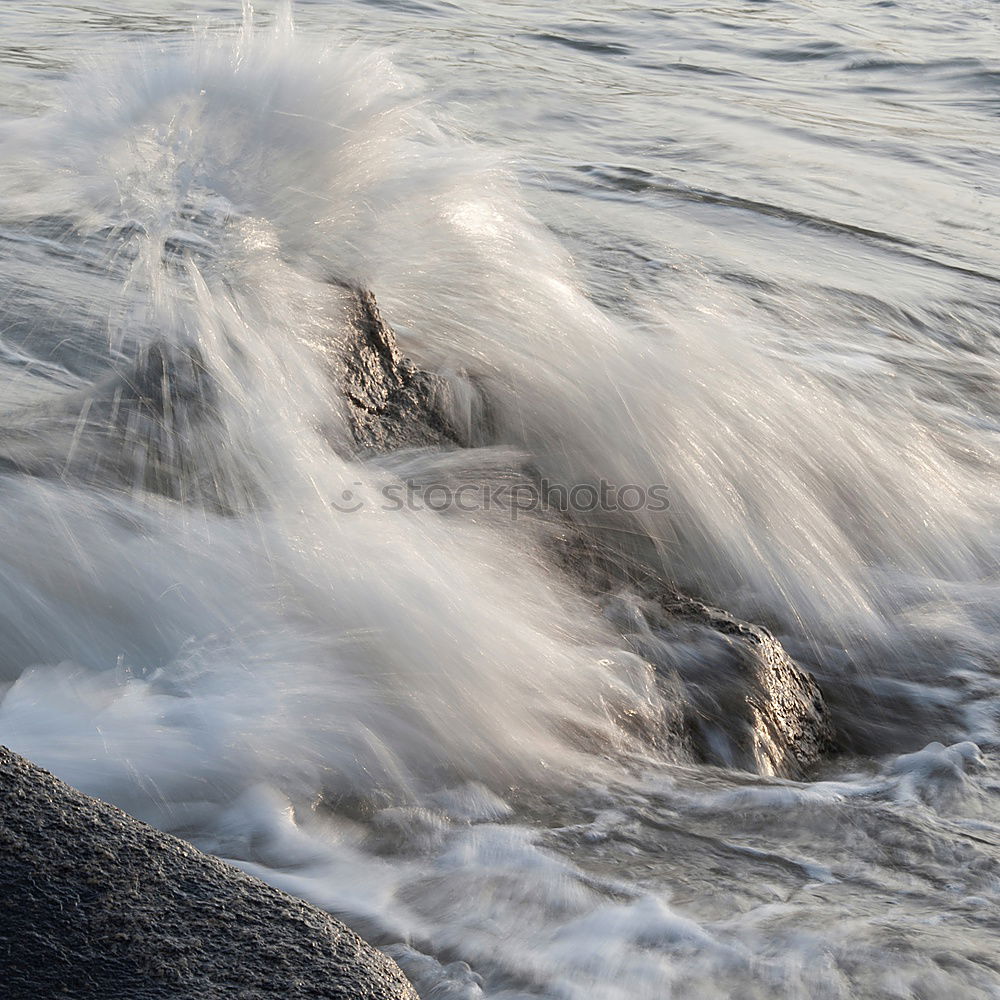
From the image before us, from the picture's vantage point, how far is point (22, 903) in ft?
4.15

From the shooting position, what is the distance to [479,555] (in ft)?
8.91

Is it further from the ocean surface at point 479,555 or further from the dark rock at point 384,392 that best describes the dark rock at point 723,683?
the dark rock at point 384,392

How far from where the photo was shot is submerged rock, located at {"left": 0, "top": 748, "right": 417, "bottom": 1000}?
1.23 meters

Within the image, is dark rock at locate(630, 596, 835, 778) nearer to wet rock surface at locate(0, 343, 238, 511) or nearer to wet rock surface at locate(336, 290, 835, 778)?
wet rock surface at locate(336, 290, 835, 778)

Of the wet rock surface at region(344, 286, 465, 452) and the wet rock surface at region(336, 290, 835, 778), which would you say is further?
the wet rock surface at region(344, 286, 465, 452)

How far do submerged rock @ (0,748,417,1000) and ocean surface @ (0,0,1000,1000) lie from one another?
0.39 meters

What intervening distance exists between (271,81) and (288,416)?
1.39 metres

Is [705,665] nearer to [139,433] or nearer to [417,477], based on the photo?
[417,477]

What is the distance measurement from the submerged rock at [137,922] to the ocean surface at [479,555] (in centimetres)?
39

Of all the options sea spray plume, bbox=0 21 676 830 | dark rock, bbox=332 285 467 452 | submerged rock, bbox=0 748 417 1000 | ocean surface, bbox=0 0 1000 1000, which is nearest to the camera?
submerged rock, bbox=0 748 417 1000

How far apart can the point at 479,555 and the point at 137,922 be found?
152 centimetres

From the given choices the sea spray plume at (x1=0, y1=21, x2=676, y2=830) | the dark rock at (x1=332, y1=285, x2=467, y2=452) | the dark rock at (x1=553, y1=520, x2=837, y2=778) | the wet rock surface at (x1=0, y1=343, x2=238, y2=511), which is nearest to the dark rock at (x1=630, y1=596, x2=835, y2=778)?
the dark rock at (x1=553, y1=520, x2=837, y2=778)

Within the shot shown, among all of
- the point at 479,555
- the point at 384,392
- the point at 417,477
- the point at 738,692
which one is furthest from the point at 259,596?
the point at 738,692

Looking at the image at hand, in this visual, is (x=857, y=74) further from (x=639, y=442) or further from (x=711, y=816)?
(x=711, y=816)
